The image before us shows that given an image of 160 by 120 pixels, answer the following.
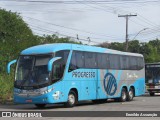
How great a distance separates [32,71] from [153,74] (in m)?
19.0

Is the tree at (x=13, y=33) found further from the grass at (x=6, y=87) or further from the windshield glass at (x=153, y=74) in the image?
the windshield glass at (x=153, y=74)

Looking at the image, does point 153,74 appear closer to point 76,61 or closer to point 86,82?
point 86,82

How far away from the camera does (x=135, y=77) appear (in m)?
31.7

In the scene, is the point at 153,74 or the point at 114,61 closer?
the point at 114,61

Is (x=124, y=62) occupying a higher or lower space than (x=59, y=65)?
higher

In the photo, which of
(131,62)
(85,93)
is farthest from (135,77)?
(85,93)

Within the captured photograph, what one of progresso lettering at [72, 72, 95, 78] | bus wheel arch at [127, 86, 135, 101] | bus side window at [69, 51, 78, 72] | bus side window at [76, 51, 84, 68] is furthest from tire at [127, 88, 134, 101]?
bus side window at [69, 51, 78, 72]

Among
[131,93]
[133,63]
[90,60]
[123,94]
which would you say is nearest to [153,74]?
[133,63]

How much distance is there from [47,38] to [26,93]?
49.8 meters

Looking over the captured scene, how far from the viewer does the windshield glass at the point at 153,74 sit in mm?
38969

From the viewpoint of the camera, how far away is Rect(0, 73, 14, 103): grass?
3077 cm

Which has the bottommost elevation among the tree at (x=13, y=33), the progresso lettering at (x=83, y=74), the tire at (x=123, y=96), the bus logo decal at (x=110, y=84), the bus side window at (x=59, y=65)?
the tire at (x=123, y=96)

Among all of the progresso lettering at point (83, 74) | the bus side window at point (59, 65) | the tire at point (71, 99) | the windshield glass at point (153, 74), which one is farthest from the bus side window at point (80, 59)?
the windshield glass at point (153, 74)

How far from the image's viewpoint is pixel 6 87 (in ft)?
105
